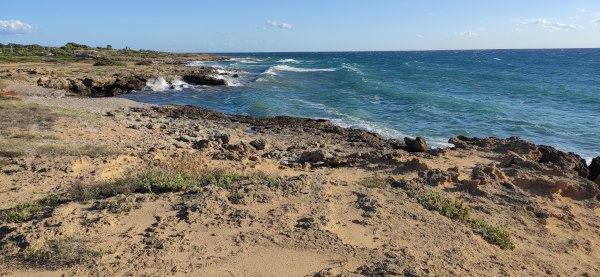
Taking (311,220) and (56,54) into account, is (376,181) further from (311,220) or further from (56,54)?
(56,54)

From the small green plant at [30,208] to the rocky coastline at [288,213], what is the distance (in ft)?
0.08

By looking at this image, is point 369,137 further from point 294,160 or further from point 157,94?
point 157,94

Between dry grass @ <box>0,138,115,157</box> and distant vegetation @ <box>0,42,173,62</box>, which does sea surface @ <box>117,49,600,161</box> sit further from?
distant vegetation @ <box>0,42,173,62</box>

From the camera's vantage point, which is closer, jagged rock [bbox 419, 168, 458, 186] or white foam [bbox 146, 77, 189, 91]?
jagged rock [bbox 419, 168, 458, 186]

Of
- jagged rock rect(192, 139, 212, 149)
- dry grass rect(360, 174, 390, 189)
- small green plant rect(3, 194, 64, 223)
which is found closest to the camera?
small green plant rect(3, 194, 64, 223)

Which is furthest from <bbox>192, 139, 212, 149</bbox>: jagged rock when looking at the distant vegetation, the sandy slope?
the distant vegetation

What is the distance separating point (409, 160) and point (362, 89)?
26796 mm

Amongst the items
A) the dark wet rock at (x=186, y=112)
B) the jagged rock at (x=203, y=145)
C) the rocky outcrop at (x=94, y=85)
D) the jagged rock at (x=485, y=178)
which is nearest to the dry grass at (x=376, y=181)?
the jagged rock at (x=485, y=178)

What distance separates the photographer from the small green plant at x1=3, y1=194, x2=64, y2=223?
267 inches

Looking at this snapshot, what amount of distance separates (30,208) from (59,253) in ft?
6.58

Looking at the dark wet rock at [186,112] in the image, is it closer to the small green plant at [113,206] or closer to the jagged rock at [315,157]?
the jagged rock at [315,157]

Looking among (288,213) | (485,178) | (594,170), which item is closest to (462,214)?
(485,178)

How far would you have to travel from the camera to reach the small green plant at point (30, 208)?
679 centimetres

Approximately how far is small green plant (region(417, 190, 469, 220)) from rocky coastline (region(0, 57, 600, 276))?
0.02 metres
